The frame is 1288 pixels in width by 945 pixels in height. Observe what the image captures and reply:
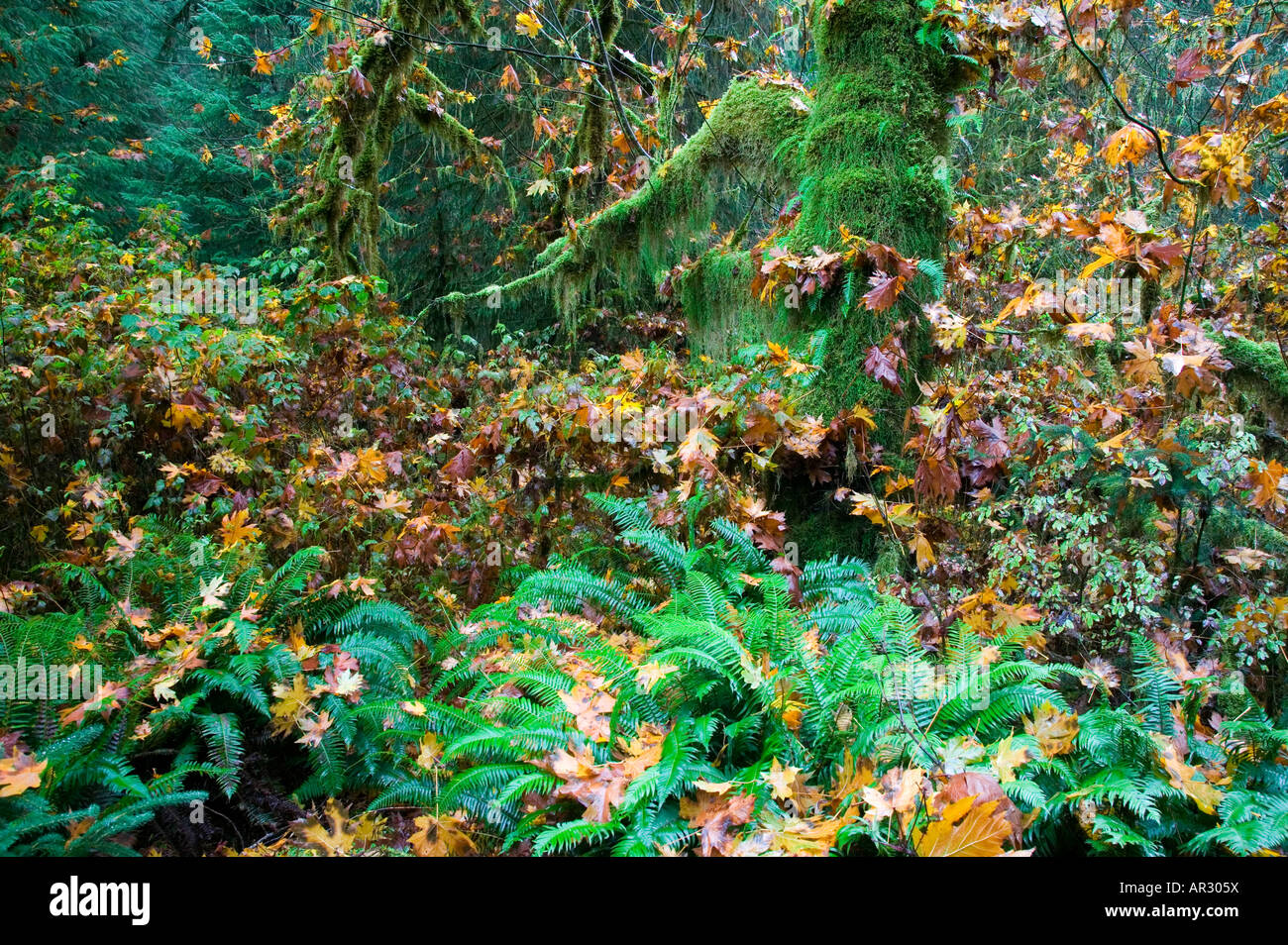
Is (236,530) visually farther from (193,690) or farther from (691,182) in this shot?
(691,182)

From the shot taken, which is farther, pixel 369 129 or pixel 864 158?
pixel 369 129

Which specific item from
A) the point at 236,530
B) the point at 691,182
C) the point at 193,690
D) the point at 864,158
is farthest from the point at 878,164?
the point at 193,690

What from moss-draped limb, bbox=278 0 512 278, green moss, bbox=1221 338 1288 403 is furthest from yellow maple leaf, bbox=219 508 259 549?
green moss, bbox=1221 338 1288 403

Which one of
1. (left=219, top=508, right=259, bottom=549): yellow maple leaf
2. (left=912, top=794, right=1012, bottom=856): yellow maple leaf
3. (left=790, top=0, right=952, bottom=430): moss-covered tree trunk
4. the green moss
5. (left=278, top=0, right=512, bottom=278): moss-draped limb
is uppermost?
(left=278, top=0, right=512, bottom=278): moss-draped limb

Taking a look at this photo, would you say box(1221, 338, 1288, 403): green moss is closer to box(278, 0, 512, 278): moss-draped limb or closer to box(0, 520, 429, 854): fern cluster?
box(0, 520, 429, 854): fern cluster

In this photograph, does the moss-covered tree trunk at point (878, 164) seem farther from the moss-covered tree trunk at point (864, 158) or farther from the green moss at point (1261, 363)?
the green moss at point (1261, 363)


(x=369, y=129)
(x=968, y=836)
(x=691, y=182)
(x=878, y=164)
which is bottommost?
(x=968, y=836)

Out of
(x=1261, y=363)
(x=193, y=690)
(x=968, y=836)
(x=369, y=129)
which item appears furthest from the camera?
(x=369, y=129)

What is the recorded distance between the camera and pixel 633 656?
3.34 meters

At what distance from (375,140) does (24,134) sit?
7.06 meters

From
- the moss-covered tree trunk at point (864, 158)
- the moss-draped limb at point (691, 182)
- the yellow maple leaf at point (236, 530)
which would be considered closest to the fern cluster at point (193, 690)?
the yellow maple leaf at point (236, 530)

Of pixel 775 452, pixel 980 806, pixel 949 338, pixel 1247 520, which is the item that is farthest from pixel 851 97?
pixel 980 806

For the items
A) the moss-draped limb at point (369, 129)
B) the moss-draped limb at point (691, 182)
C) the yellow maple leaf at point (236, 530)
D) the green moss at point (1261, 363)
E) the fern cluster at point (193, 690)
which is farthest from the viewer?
the moss-draped limb at point (369, 129)
